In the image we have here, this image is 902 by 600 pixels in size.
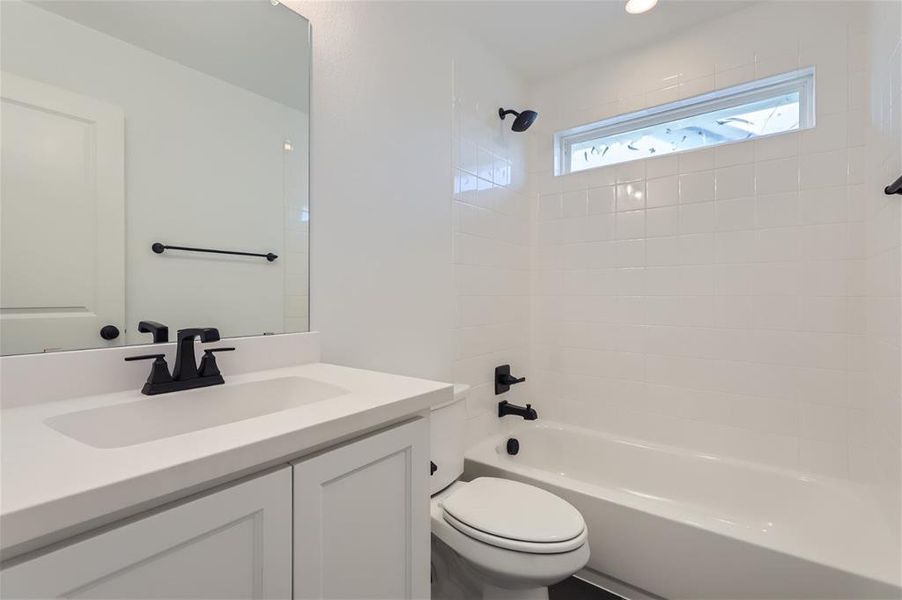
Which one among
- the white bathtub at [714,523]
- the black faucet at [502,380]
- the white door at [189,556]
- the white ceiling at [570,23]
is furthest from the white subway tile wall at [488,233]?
the white door at [189,556]

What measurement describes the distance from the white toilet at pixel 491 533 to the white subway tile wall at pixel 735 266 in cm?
100

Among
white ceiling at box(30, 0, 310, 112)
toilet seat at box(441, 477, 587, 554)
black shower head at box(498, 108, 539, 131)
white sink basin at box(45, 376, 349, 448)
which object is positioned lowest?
toilet seat at box(441, 477, 587, 554)

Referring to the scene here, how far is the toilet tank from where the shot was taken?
1.50 m

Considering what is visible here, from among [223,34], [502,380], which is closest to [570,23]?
[223,34]

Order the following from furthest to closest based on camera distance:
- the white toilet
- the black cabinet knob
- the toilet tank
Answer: the toilet tank → the white toilet → the black cabinet knob

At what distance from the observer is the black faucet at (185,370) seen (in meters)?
0.91

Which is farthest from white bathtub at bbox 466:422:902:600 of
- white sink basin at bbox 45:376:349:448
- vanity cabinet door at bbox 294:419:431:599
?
white sink basin at bbox 45:376:349:448

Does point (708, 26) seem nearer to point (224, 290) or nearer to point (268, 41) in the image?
point (268, 41)

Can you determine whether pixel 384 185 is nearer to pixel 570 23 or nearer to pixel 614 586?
pixel 570 23

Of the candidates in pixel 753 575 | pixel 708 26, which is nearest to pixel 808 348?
pixel 753 575

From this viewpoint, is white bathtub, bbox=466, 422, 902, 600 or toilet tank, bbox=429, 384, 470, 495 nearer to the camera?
white bathtub, bbox=466, 422, 902, 600

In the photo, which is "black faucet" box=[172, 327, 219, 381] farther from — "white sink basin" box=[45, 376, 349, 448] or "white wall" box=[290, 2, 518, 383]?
"white wall" box=[290, 2, 518, 383]

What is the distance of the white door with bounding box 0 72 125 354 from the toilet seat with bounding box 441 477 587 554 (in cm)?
109

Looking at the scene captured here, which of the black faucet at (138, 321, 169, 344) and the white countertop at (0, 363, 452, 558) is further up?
the black faucet at (138, 321, 169, 344)
